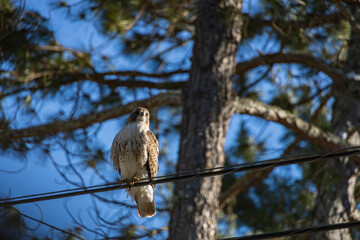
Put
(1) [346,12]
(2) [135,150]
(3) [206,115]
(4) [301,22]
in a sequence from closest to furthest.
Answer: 1. (2) [135,150]
2. (1) [346,12]
3. (3) [206,115]
4. (4) [301,22]

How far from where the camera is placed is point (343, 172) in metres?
6.60

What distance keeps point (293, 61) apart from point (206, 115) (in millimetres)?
1468

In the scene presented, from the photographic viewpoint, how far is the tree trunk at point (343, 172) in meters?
6.39

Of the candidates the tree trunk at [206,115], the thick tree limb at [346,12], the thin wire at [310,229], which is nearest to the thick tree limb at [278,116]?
the tree trunk at [206,115]

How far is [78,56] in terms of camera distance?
278 inches

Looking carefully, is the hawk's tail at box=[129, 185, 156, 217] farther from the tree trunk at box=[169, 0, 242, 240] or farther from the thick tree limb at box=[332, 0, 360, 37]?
the thick tree limb at box=[332, 0, 360, 37]

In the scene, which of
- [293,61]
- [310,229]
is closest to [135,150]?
[310,229]

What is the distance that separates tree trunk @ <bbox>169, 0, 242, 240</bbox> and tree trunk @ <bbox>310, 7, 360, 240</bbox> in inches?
68.3

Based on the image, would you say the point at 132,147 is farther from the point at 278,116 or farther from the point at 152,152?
the point at 278,116

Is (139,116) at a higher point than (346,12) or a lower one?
lower

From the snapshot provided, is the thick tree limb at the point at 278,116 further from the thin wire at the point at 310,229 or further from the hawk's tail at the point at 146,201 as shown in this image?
the thin wire at the point at 310,229

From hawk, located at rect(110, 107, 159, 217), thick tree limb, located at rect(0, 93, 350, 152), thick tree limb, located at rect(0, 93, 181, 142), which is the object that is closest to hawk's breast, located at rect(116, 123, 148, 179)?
hawk, located at rect(110, 107, 159, 217)

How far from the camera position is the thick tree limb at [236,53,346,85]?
626 cm

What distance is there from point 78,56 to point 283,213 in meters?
4.18
